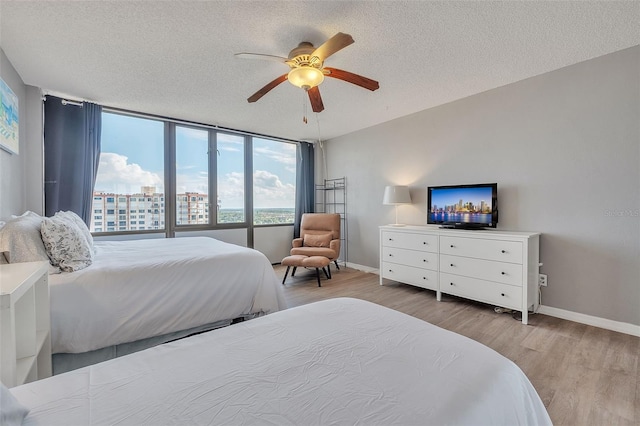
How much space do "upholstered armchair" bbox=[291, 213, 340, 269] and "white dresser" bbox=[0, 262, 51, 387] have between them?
304cm

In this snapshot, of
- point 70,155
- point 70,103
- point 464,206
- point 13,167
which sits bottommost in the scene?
point 464,206

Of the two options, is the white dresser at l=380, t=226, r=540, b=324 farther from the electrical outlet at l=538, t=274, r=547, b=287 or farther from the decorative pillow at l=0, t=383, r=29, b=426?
the decorative pillow at l=0, t=383, r=29, b=426

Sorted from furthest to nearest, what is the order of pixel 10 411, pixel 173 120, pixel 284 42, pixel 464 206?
pixel 173 120 < pixel 464 206 < pixel 284 42 < pixel 10 411

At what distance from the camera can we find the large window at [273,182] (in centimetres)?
511

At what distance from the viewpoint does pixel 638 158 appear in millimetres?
2309

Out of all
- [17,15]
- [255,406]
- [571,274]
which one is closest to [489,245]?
[571,274]

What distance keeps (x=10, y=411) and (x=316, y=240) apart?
4.04 metres

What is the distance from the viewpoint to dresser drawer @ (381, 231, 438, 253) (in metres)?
3.31

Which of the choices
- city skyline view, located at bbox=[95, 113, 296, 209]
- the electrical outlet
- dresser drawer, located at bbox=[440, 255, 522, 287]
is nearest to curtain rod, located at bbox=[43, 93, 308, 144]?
city skyline view, located at bbox=[95, 113, 296, 209]

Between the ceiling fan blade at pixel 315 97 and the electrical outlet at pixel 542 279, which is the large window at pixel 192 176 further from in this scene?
the electrical outlet at pixel 542 279

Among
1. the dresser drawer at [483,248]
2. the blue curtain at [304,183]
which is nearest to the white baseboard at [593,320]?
the dresser drawer at [483,248]

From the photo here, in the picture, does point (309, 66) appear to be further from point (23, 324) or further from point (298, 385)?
point (23, 324)

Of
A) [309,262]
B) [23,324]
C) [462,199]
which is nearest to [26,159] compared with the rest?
[23,324]

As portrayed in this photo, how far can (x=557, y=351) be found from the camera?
2.09 m
